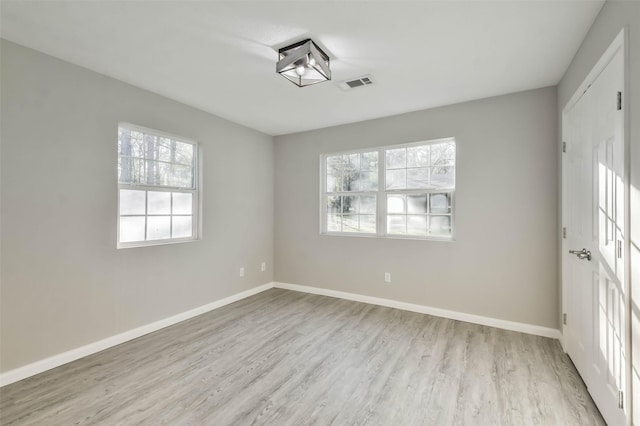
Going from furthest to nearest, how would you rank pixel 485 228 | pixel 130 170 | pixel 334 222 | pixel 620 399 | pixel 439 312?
pixel 334 222, pixel 439 312, pixel 485 228, pixel 130 170, pixel 620 399

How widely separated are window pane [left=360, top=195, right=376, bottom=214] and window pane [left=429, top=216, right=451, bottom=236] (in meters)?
0.80

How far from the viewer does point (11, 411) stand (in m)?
1.82

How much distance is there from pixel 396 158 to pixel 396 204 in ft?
2.08

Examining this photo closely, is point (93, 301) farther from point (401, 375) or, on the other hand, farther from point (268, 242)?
point (401, 375)

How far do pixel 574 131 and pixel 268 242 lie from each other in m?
4.02

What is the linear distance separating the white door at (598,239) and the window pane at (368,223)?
2087 mm

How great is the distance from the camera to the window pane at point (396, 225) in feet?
12.4

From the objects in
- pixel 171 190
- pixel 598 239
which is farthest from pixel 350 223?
pixel 598 239

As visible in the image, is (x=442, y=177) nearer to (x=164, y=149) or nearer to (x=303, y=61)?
(x=303, y=61)

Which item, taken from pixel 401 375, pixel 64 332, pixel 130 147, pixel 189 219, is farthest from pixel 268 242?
pixel 401 375

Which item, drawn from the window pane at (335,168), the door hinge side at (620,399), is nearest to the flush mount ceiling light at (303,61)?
the window pane at (335,168)

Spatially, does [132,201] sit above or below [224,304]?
above

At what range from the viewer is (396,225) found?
12.5 ft

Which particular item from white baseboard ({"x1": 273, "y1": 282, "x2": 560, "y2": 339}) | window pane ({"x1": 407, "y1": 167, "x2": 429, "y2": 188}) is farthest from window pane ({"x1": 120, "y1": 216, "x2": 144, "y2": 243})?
window pane ({"x1": 407, "y1": 167, "x2": 429, "y2": 188})
